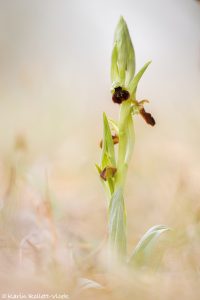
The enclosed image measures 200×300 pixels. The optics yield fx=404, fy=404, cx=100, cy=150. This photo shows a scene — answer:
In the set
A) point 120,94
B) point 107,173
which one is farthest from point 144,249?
point 120,94

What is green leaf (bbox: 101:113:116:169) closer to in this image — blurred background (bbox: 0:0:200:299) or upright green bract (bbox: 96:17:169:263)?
upright green bract (bbox: 96:17:169:263)

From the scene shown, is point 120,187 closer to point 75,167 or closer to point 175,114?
point 75,167

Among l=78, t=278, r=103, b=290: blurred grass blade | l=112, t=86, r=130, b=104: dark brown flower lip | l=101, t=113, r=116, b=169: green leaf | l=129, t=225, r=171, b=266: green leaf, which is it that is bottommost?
l=78, t=278, r=103, b=290: blurred grass blade

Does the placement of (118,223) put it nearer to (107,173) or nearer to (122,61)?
(107,173)

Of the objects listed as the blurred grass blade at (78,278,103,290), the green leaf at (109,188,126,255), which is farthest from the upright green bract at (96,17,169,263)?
the blurred grass blade at (78,278,103,290)

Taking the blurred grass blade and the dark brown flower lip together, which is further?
the dark brown flower lip
